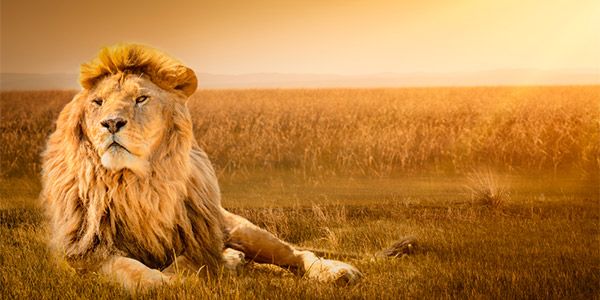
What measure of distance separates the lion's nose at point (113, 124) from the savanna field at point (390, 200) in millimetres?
882

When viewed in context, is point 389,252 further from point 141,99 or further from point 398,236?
point 141,99

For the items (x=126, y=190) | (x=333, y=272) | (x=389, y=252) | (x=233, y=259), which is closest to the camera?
(x=126, y=190)

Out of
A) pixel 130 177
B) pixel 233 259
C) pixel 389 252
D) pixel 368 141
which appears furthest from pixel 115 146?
pixel 368 141

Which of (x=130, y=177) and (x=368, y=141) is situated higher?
(x=130, y=177)

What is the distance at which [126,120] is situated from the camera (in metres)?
4.10

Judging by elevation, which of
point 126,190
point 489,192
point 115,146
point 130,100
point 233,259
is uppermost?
point 130,100

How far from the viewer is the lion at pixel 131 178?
4.20m

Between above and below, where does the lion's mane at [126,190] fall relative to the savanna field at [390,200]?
above

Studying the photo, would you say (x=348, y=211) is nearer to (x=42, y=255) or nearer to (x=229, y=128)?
(x=42, y=255)

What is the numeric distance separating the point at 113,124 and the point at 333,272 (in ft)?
5.27

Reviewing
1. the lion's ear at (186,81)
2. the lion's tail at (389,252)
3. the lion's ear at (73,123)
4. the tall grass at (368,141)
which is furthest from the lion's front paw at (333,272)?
the tall grass at (368,141)

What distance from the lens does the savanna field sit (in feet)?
15.3

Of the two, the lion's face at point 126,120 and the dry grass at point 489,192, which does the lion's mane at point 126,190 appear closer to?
the lion's face at point 126,120

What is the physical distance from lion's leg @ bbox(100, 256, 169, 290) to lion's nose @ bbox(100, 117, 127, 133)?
76cm
